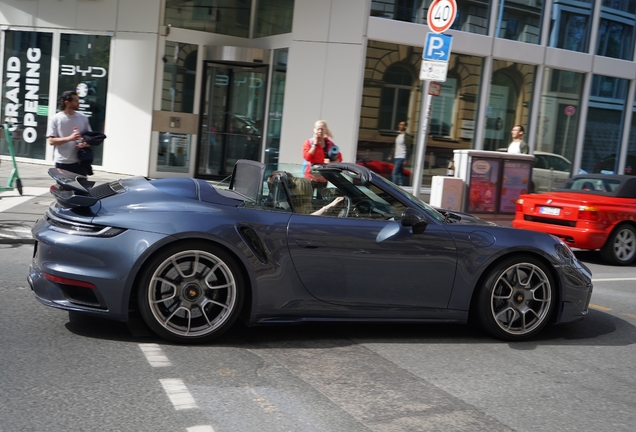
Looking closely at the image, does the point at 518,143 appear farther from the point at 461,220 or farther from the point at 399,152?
the point at 461,220

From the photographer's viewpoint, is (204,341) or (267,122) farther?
(267,122)

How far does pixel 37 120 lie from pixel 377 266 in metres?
14.4

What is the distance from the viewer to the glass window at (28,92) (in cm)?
1753

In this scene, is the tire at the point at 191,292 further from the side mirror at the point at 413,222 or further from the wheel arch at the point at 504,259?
the wheel arch at the point at 504,259

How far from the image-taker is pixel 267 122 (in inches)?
677

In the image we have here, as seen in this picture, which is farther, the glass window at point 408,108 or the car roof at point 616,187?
the glass window at point 408,108

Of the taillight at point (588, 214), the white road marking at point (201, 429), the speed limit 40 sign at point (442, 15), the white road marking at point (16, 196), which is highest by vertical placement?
the speed limit 40 sign at point (442, 15)

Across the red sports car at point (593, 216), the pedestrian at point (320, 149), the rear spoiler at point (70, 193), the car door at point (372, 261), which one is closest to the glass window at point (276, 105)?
the red sports car at point (593, 216)

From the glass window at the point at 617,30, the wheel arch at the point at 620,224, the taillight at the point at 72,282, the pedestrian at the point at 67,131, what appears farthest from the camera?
the glass window at the point at 617,30

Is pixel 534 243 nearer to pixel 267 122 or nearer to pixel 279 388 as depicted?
pixel 279 388

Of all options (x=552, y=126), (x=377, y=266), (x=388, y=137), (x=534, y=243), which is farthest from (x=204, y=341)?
(x=552, y=126)

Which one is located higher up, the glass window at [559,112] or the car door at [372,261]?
the glass window at [559,112]

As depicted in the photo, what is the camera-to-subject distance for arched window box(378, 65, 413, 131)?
16.3 m

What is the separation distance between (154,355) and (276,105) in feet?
41.5
